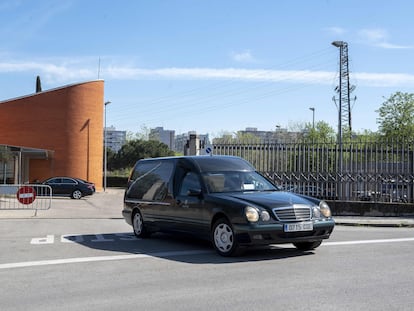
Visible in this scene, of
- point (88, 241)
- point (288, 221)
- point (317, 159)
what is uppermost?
point (317, 159)

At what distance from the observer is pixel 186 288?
22.0ft

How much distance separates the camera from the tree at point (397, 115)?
148 ft

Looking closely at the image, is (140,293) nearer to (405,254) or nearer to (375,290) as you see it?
(375,290)

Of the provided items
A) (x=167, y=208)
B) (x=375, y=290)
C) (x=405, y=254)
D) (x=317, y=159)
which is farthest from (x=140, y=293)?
(x=317, y=159)

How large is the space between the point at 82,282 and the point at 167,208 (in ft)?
12.9

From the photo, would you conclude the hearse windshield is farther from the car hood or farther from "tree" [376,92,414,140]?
"tree" [376,92,414,140]

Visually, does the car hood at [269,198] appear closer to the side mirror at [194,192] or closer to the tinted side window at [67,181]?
the side mirror at [194,192]

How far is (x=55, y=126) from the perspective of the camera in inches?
1763

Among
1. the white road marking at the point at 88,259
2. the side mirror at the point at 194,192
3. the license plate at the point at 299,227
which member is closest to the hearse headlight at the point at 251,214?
the license plate at the point at 299,227

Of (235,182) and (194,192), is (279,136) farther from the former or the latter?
(194,192)

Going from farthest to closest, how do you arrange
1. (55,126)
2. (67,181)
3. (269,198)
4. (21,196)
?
(55,126) < (67,181) < (21,196) < (269,198)

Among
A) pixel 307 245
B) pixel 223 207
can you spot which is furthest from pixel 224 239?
pixel 307 245

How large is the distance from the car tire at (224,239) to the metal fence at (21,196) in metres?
10.8

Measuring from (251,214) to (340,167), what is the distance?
12.0 meters
